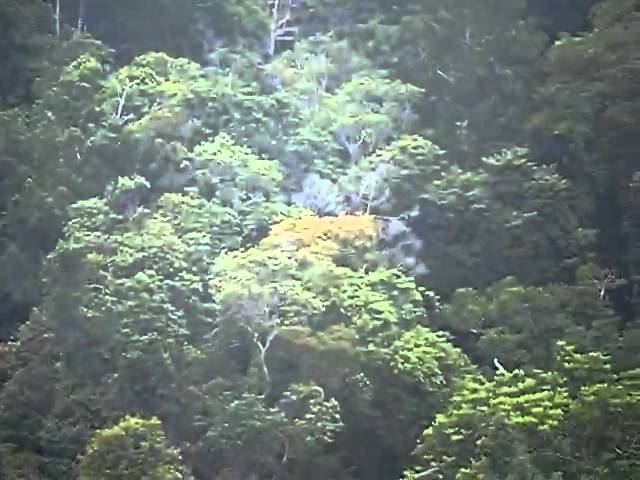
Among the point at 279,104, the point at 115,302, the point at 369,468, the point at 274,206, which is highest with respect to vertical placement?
the point at 279,104

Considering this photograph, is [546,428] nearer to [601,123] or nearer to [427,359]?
[427,359]

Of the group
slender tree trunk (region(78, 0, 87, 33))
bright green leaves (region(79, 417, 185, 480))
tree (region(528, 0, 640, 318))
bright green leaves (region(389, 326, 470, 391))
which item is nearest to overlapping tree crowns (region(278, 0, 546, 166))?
tree (region(528, 0, 640, 318))

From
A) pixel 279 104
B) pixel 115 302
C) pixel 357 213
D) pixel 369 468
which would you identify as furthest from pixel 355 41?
pixel 369 468

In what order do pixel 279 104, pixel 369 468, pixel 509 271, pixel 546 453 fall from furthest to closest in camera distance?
1. pixel 279 104
2. pixel 509 271
3. pixel 369 468
4. pixel 546 453

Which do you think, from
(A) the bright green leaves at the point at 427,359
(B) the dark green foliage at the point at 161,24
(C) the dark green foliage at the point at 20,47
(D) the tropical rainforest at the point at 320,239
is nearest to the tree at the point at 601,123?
(D) the tropical rainforest at the point at 320,239

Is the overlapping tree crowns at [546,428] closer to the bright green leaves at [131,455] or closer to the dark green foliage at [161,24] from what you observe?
the bright green leaves at [131,455]

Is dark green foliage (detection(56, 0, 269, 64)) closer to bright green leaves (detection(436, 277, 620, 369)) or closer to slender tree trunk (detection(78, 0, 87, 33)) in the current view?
slender tree trunk (detection(78, 0, 87, 33))

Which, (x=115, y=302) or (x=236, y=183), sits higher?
(x=236, y=183)

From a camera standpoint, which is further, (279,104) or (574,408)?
(279,104)

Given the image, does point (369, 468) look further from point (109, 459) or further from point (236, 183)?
point (236, 183)
